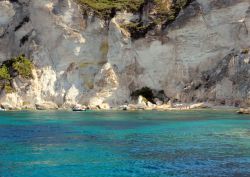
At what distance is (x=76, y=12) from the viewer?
85.7m

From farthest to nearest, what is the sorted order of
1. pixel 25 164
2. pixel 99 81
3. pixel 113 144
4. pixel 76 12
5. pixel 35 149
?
1. pixel 76 12
2. pixel 99 81
3. pixel 113 144
4. pixel 35 149
5. pixel 25 164

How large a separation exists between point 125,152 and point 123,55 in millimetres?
54948

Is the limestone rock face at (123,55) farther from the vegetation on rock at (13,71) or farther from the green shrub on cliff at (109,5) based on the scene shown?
the green shrub on cliff at (109,5)

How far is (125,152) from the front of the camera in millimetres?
26188

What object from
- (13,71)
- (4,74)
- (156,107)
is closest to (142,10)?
(156,107)

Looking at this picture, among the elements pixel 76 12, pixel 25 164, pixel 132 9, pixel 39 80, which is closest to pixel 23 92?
pixel 39 80

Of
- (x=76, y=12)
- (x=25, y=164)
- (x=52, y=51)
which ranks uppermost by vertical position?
(x=76, y=12)

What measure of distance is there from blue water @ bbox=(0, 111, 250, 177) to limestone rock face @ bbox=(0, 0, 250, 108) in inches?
1387

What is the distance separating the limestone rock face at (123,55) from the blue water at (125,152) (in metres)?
35.2

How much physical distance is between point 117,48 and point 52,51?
12512mm

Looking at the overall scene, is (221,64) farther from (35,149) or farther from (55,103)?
(35,149)

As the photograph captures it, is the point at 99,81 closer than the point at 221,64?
No

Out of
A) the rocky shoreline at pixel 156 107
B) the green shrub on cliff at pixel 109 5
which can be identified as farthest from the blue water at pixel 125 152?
the green shrub on cliff at pixel 109 5

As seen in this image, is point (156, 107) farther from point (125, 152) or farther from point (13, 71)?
point (125, 152)
